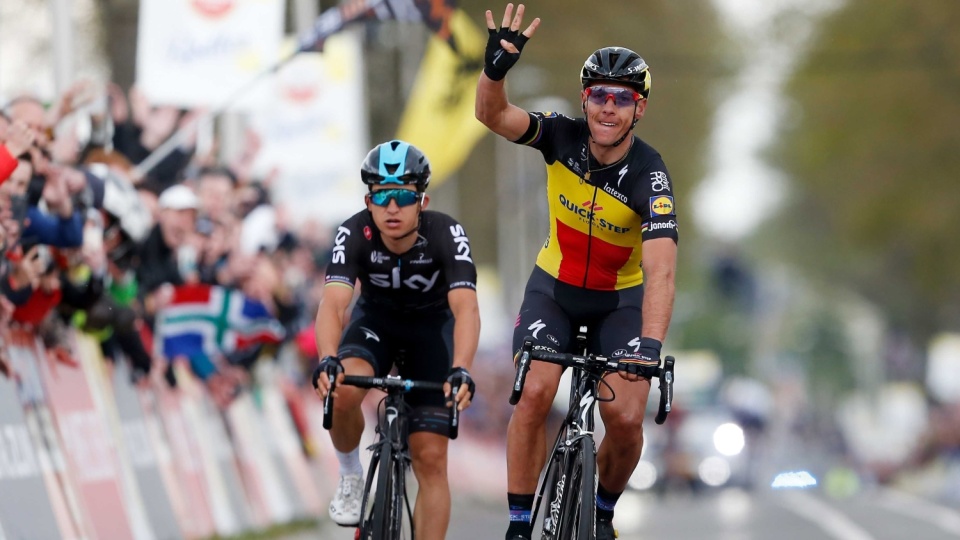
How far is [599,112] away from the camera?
8078 mm

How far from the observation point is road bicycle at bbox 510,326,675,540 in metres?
7.56

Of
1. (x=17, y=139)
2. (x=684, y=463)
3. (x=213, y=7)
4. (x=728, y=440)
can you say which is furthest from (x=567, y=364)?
(x=684, y=463)

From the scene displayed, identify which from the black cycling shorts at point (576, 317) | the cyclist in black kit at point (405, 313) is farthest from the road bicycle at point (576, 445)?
the cyclist in black kit at point (405, 313)

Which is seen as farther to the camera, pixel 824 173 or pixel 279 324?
pixel 824 173

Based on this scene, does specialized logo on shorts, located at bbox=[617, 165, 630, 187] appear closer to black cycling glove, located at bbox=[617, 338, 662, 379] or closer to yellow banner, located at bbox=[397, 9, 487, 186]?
black cycling glove, located at bbox=[617, 338, 662, 379]

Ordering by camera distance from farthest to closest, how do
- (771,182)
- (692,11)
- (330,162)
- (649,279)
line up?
(771,182) < (692,11) < (330,162) < (649,279)

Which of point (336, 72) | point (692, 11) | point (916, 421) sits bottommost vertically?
point (916, 421)

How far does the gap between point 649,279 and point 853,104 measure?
44.9 metres

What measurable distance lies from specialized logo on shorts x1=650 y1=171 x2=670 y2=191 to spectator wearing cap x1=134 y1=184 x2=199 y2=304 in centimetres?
472

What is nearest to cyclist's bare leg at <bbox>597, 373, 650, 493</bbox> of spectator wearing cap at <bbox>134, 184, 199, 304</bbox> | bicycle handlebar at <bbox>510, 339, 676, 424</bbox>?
bicycle handlebar at <bbox>510, 339, 676, 424</bbox>

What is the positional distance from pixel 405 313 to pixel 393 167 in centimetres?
94

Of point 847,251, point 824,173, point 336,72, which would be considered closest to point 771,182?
point 847,251

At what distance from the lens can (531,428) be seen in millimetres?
8180

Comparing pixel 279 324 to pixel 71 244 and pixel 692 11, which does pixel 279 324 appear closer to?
pixel 71 244
